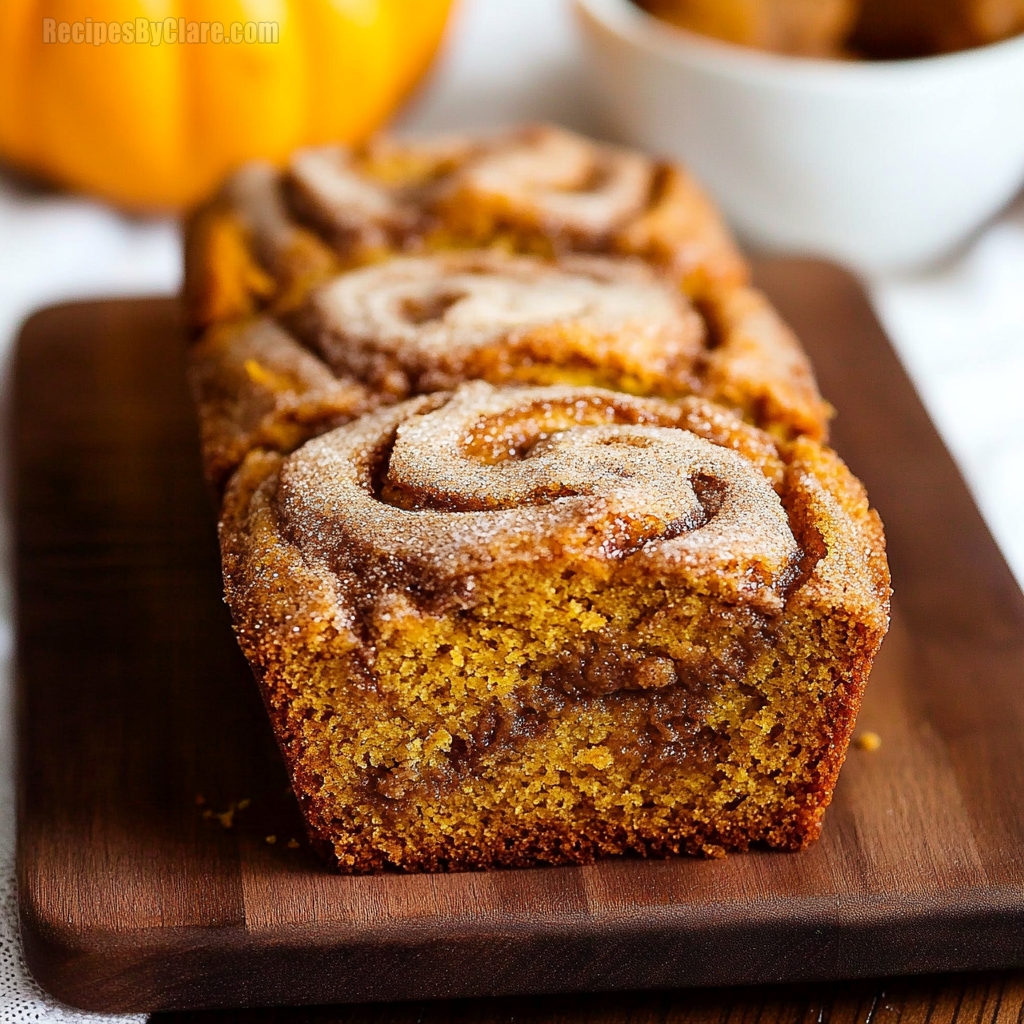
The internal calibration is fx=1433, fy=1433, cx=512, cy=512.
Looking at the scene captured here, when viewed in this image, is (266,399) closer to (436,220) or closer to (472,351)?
(472,351)

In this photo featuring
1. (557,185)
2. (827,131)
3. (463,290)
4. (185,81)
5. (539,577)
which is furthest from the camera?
(185,81)

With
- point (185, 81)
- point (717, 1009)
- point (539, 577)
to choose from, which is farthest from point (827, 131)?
point (717, 1009)

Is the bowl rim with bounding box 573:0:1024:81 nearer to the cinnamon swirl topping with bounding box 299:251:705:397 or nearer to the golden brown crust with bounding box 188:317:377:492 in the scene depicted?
the cinnamon swirl topping with bounding box 299:251:705:397

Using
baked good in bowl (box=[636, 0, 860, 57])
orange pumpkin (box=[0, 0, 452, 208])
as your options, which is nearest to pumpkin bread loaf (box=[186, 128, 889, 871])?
baked good in bowl (box=[636, 0, 860, 57])

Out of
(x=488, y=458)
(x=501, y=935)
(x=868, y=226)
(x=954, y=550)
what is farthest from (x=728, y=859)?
(x=868, y=226)

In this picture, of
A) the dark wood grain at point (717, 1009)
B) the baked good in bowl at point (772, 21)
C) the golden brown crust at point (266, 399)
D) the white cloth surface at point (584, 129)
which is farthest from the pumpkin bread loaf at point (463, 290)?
the dark wood grain at point (717, 1009)

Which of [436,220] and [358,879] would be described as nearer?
[358,879]
